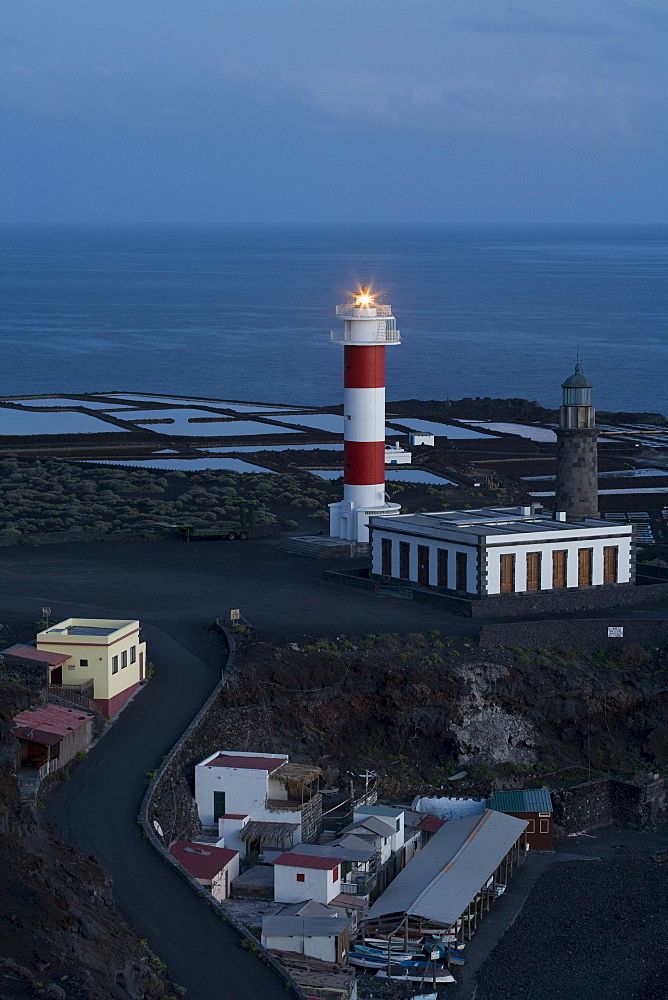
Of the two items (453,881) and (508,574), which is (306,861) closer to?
(453,881)

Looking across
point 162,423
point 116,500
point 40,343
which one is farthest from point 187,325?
point 116,500

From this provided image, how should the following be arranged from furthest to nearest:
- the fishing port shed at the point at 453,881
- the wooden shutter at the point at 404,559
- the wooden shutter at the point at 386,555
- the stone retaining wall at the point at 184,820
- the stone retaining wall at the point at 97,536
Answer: the stone retaining wall at the point at 97,536, the wooden shutter at the point at 386,555, the wooden shutter at the point at 404,559, the fishing port shed at the point at 453,881, the stone retaining wall at the point at 184,820

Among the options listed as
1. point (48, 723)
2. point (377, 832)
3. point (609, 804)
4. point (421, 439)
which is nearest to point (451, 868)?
point (377, 832)

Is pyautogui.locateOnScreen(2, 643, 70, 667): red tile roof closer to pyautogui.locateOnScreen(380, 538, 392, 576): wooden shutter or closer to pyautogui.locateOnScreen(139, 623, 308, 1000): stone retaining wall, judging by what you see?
pyautogui.locateOnScreen(139, 623, 308, 1000): stone retaining wall

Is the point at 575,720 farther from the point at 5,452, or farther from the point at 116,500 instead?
the point at 5,452

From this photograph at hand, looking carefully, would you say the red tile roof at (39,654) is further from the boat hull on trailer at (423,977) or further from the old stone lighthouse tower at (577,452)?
the old stone lighthouse tower at (577,452)

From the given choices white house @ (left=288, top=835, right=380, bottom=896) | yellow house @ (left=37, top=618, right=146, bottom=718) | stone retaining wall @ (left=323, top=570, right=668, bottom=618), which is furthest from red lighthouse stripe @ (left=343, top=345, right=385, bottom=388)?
white house @ (left=288, top=835, right=380, bottom=896)

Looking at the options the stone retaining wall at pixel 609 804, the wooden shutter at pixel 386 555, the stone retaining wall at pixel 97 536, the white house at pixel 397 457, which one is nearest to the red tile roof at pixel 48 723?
the stone retaining wall at pixel 609 804
